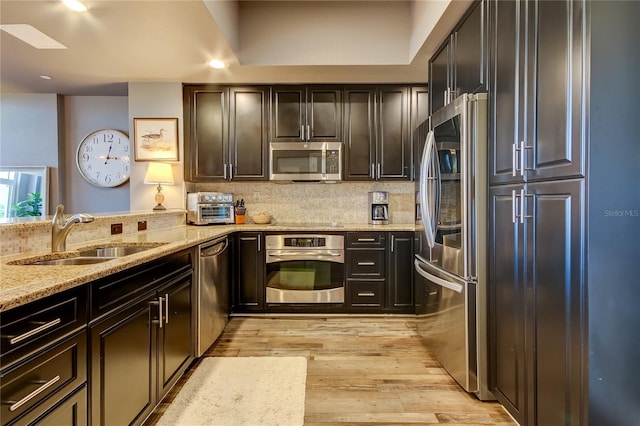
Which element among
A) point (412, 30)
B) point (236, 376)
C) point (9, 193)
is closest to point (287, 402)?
point (236, 376)

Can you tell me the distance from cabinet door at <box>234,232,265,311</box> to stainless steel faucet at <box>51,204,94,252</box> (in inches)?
67.8

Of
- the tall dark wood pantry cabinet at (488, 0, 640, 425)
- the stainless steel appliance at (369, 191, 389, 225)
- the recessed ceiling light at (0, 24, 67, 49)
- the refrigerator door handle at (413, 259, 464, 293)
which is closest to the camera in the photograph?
the tall dark wood pantry cabinet at (488, 0, 640, 425)

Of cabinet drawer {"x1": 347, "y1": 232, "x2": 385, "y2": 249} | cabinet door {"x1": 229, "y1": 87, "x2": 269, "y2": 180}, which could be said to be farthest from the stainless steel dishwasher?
cabinet drawer {"x1": 347, "y1": 232, "x2": 385, "y2": 249}

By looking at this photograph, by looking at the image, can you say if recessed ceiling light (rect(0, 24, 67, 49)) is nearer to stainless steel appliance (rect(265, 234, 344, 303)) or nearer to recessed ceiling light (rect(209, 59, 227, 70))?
recessed ceiling light (rect(209, 59, 227, 70))

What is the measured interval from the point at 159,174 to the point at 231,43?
1.56 m

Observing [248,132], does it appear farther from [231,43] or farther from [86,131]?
[86,131]

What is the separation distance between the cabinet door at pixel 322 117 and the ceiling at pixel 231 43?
0.67ft

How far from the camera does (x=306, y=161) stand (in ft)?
12.4

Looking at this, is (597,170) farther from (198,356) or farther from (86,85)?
(86,85)

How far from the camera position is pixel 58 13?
2.34 metres

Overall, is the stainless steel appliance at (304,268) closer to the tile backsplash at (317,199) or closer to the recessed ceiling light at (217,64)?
the tile backsplash at (317,199)

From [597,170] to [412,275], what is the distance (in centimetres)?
245

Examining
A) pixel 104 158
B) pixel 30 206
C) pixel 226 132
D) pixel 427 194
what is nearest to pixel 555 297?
pixel 427 194

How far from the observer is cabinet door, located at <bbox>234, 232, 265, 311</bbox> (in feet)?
11.7
